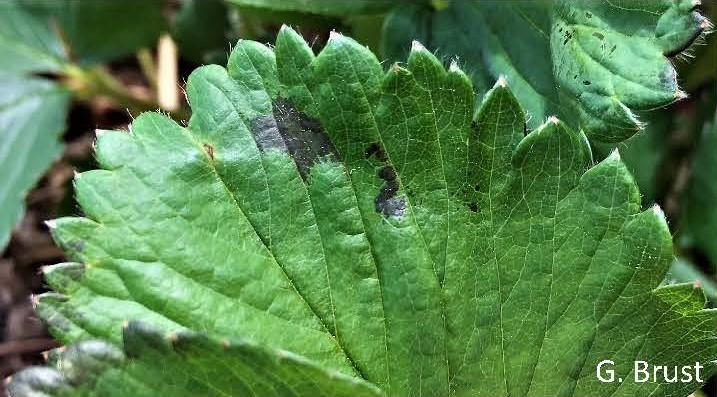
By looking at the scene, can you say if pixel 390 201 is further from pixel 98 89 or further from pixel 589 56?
pixel 98 89

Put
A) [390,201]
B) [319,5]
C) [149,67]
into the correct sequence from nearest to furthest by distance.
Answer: [390,201], [319,5], [149,67]

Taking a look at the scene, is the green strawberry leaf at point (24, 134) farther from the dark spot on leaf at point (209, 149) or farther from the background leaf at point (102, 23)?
the dark spot on leaf at point (209, 149)

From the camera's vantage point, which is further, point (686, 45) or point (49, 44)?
point (49, 44)

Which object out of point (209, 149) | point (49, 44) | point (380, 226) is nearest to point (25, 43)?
point (49, 44)

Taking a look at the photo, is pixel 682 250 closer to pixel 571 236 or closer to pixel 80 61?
pixel 571 236

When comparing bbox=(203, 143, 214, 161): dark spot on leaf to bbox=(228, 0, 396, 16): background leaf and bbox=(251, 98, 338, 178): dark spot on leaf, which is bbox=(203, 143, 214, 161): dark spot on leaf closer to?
bbox=(251, 98, 338, 178): dark spot on leaf

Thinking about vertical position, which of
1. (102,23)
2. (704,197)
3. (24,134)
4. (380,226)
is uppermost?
(102,23)
